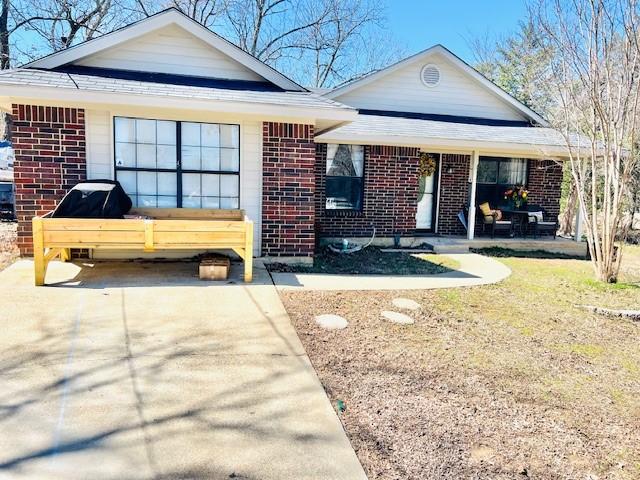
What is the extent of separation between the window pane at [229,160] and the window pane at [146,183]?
106 cm

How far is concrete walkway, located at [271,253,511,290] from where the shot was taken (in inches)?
262

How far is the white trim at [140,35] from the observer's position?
7492 mm

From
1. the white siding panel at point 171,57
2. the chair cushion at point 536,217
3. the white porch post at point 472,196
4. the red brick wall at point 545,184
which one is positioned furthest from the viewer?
the red brick wall at point 545,184

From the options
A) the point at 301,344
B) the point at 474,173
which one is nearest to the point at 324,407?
the point at 301,344

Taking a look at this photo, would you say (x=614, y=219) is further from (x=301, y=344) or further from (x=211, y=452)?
(x=211, y=452)

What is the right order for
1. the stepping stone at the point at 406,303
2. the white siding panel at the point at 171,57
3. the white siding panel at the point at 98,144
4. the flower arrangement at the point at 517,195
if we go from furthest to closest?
the flower arrangement at the point at 517,195, the white siding panel at the point at 171,57, the white siding panel at the point at 98,144, the stepping stone at the point at 406,303

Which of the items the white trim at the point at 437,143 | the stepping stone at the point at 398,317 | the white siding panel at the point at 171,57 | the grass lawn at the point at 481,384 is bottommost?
the grass lawn at the point at 481,384

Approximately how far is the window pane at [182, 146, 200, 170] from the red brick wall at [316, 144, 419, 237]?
134 inches

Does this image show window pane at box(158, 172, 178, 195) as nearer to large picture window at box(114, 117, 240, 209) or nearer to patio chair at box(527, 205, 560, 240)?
large picture window at box(114, 117, 240, 209)

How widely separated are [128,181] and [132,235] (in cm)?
165

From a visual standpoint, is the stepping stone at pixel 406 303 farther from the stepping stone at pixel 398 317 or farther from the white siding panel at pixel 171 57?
the white siding panel at pixel 171 57

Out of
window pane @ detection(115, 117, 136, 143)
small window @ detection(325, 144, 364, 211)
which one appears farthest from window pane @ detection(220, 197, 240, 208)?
small window @ detection(325, 144, 364, 211)

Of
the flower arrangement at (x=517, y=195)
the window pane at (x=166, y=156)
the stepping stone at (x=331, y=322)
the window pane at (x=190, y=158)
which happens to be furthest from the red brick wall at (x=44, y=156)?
the flower arrangement at (x=517, y=195)

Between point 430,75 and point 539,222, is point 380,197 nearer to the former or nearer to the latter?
point 430,75
